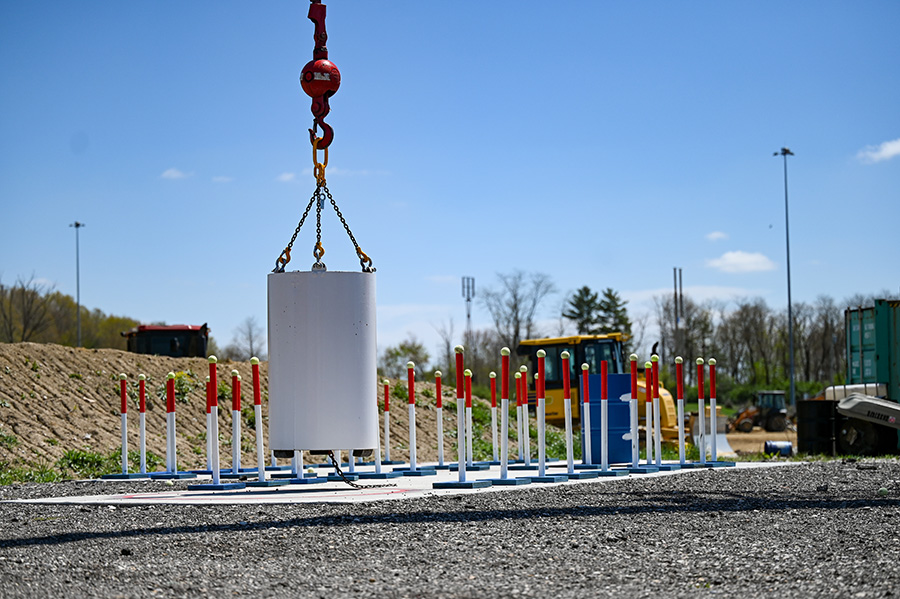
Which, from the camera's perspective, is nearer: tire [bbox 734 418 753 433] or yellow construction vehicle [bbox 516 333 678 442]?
yellow construction vehicle [bbox 516 333 678 442]

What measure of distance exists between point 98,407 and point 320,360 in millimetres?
14604

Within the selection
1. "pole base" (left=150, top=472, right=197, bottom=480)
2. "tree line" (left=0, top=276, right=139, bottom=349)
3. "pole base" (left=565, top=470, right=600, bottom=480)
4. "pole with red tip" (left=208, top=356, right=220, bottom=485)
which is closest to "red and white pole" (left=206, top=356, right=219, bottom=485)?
"pole with red tip" (left=208, top=356, right=220, bottom=485)

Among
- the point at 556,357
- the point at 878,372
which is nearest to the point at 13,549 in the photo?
the point at 878,372

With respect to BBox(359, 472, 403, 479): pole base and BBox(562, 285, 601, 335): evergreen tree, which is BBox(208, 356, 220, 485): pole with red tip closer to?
BBox(359, 472, 403, 479): pole base

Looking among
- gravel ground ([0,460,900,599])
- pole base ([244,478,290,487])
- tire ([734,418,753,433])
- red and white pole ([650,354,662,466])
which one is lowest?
tire ([734,418,753,433])

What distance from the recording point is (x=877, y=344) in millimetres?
22266

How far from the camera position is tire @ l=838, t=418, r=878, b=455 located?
816 inches

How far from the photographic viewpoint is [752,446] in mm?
39469

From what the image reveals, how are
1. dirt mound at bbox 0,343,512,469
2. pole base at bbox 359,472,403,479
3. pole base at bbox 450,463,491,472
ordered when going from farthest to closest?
1. dirt mound at bbox 0,343,512,469
2. pole base at bbox 450,463,491,472
3. pole base at bbox 359,472,403,479

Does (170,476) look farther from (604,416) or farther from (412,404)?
(604,416)

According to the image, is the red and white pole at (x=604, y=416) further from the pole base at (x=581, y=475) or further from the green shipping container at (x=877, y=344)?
the green shipping container at (x=877, y=344)

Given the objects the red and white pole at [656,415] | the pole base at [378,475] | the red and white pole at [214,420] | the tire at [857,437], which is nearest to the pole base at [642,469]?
the red and white pole at [656,415]

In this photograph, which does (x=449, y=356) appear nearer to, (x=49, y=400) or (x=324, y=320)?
(x=49, y=400)

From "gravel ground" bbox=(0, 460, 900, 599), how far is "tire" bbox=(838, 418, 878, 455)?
419 inches
